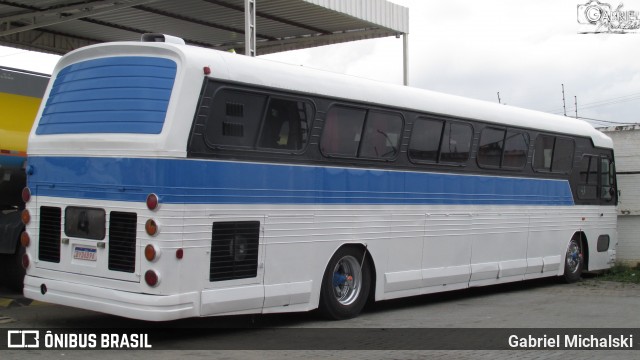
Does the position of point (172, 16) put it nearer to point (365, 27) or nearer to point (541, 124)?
point (365, 27)

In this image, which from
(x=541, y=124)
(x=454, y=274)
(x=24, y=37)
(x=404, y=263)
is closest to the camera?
(x=404, y=263)

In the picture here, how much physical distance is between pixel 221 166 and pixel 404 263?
3.73 m

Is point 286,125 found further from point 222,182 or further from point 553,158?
point 553,158

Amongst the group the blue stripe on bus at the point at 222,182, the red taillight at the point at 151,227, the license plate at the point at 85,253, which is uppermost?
the blue stripe on bus at the point at 222,182

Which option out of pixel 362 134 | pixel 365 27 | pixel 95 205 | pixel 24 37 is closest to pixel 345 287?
pixel 362 134

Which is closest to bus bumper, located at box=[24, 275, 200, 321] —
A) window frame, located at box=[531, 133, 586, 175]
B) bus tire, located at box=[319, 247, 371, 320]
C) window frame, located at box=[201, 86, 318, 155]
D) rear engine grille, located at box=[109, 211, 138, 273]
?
rear engine grille, located at box=[109, 211, 138, 273]

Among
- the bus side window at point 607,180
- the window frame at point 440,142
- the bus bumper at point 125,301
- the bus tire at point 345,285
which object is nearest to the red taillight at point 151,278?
the bus bumper at point 125,301

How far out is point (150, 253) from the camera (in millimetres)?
7867

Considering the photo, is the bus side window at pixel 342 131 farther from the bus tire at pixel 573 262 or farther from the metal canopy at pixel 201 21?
the metal canopy at pixel 201 21

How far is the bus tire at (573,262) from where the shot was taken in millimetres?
15258

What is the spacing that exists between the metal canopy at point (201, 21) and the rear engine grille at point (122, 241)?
9.27 m

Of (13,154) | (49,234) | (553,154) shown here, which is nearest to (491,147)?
(553,154)

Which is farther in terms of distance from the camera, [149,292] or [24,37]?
[24,37]

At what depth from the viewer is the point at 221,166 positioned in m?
8.45
